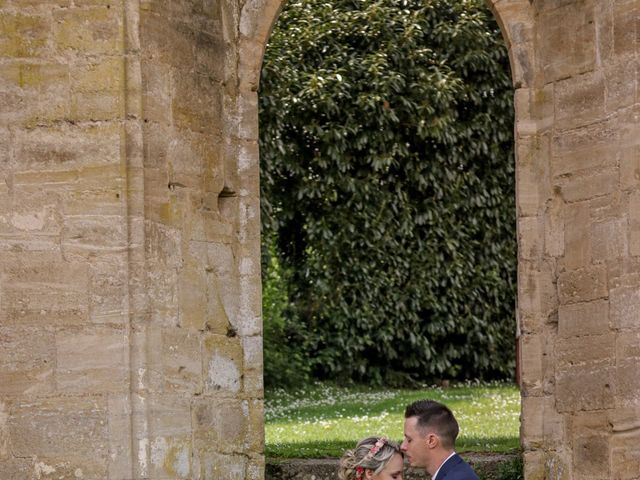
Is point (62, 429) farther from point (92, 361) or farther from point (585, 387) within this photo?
point (585, 387)

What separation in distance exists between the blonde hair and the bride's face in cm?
1

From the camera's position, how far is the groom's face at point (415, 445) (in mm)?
4453

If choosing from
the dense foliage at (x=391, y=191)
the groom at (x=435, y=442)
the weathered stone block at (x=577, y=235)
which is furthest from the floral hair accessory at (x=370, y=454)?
the dense foliage at (x=391, y=191)

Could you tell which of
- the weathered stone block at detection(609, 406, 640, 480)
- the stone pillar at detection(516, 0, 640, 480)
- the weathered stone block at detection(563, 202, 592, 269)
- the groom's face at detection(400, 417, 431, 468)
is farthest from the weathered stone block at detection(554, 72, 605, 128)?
the groom's face at detection(400, 417, 431, 468)

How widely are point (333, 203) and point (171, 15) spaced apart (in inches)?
306

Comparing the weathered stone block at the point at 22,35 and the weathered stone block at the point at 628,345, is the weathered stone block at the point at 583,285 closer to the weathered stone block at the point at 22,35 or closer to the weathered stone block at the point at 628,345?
the weathered stone block at the point at 628,345

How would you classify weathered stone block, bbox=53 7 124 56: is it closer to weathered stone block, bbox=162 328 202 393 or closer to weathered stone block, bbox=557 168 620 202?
weathered stone block, bbox=162 328 202 393

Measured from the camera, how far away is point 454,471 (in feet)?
14.4

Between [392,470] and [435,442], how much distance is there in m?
0.20

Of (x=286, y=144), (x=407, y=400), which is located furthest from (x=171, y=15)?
(x=286, y=144)

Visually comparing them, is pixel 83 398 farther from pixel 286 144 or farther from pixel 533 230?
pixel 286 144


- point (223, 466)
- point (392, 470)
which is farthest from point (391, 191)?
point (392, 470)

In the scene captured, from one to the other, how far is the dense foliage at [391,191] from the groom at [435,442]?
852 cm

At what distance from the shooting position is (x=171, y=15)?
579 centimetres
